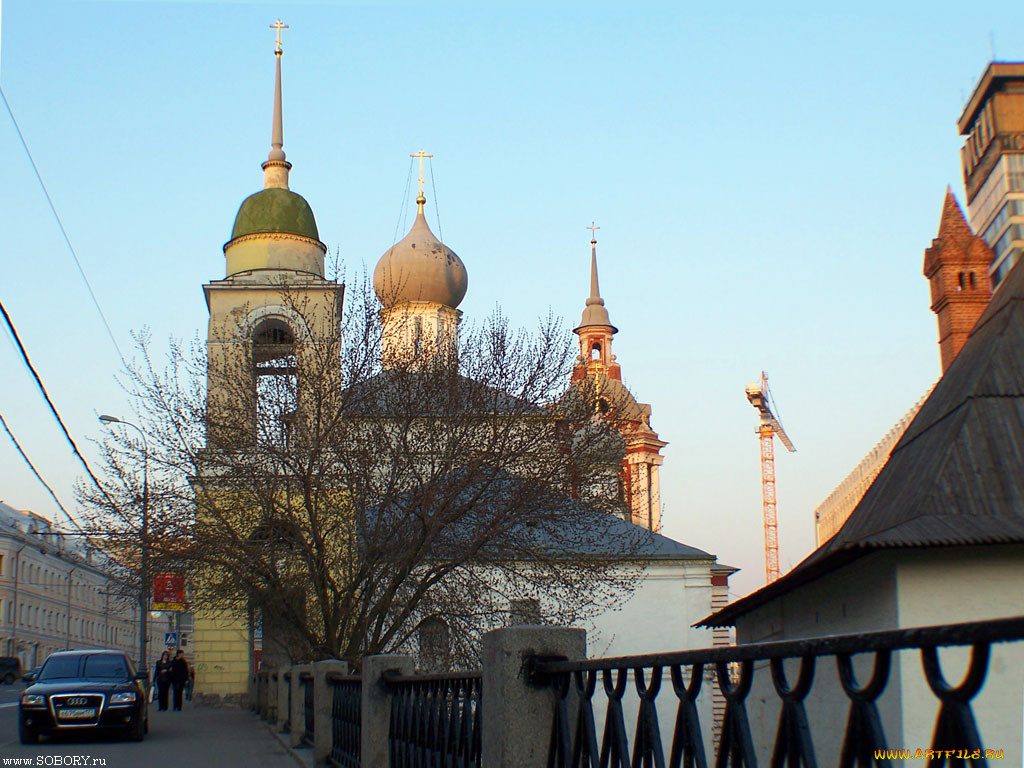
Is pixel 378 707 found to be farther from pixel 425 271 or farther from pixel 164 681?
pixel 425 271

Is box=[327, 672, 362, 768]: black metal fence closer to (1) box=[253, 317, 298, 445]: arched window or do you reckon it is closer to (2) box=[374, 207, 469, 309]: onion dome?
(1) box=[253, 317, 298, 445]: arched window

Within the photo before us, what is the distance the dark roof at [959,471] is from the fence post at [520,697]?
1174cm

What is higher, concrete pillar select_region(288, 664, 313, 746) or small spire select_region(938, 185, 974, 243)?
small spire select_region(938, 185, 974, 243)

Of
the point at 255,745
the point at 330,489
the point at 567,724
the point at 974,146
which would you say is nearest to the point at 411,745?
the point at 567,724

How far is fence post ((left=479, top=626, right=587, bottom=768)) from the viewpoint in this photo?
430 centimetres

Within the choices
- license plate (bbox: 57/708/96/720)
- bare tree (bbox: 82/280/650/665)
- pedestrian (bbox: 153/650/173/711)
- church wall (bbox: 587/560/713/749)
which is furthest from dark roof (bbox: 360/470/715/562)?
church wall (bbox: 587/560/713/749)

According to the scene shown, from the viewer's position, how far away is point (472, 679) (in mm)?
5250

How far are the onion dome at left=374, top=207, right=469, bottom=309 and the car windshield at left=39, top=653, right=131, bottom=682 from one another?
26.6m

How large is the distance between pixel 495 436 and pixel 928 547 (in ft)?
26.1

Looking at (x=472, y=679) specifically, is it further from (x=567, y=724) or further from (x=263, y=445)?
(x=263, y=445)

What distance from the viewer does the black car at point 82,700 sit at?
14.9m

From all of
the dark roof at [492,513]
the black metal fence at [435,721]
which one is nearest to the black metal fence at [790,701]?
the black metal fence at [435,721]

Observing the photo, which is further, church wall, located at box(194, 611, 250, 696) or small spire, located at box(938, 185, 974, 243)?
small spire, located at box(938, 185, 974, 243)

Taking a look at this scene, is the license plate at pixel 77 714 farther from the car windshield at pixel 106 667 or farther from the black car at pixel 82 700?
the car windshield at pixel 106 667
